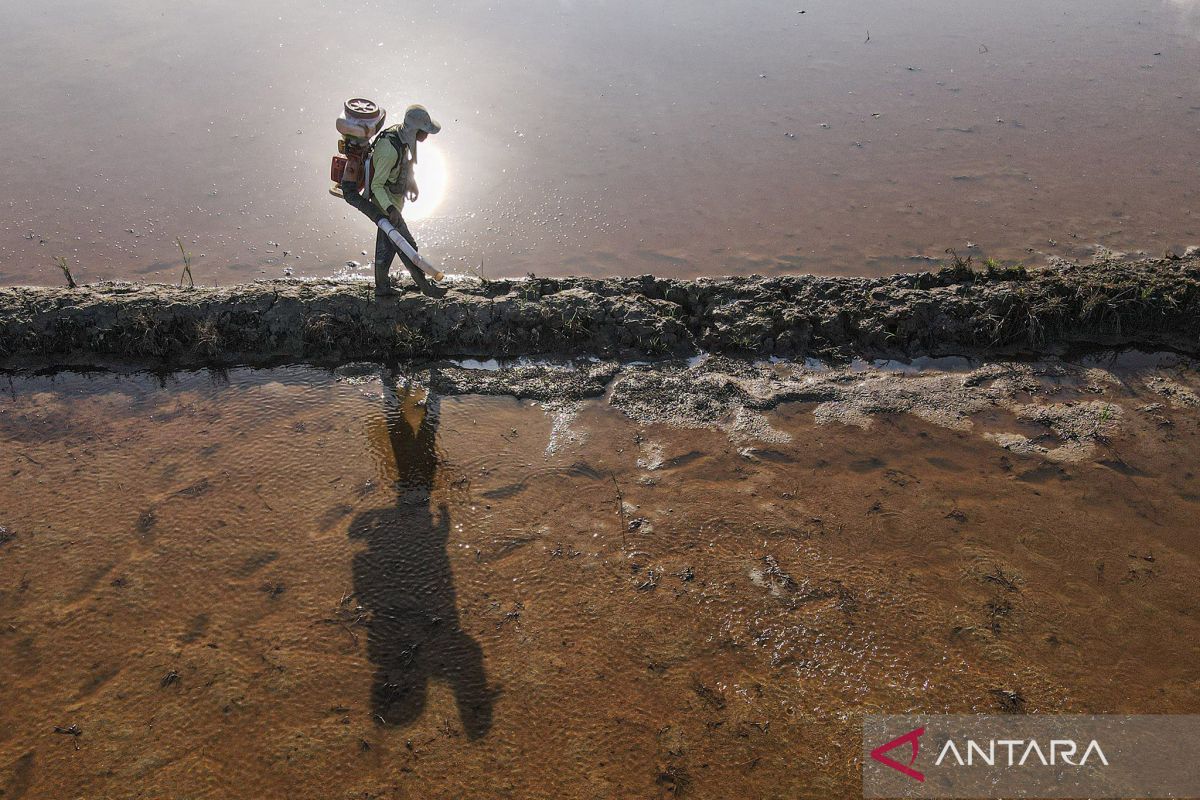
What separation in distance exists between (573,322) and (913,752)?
3592 millimetres

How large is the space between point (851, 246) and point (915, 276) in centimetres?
111

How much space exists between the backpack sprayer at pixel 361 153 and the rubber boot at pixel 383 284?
1.03 feet

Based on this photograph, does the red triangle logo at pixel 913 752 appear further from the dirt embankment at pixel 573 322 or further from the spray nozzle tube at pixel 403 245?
the spray nozzle tube at pixel 403 245

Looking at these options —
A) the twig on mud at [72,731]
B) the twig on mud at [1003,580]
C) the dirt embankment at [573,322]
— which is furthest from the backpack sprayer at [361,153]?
the twig on mud at [1003,580]

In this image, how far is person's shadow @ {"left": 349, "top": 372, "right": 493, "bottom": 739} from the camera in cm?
356

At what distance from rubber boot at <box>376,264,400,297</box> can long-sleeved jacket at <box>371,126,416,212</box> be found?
1.56ft

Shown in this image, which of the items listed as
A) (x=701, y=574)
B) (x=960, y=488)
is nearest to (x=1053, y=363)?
(x=960, y=488)

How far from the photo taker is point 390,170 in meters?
5.22

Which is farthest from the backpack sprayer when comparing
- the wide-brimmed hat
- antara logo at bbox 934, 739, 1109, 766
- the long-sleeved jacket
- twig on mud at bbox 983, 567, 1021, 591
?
antara logo at bbox 934, 739, 1109, 766

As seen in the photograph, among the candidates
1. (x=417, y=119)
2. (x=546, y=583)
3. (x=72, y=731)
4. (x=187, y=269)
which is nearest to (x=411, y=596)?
(x=546, y=583)

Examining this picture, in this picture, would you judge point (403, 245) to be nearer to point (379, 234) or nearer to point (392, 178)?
point (379, 234)

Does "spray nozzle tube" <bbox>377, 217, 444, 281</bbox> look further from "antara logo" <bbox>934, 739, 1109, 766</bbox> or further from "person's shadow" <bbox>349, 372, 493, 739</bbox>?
"antara logo" <bbox>934, 739, 1109, 766</bbox>

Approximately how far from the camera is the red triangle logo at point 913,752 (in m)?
3.29

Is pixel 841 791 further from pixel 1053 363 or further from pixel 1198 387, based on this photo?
pixel 1198 387
